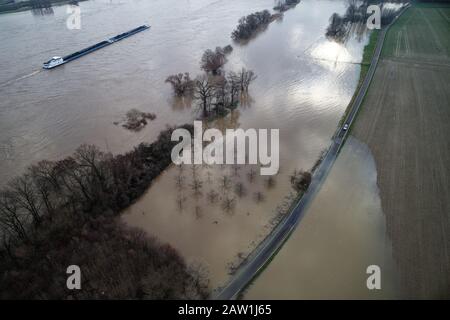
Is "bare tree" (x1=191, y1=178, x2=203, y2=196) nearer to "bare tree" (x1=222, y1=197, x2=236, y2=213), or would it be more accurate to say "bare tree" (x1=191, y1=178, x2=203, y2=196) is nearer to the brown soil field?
"bare tree" (x1=222, y1=197, x2=236, y2=213)

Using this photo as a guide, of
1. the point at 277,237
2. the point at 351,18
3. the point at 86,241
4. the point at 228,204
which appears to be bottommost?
the point at 277,237

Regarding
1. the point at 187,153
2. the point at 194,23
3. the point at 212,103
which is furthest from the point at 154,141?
the point at 194,23

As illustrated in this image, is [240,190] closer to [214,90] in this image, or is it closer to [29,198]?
[29,198]

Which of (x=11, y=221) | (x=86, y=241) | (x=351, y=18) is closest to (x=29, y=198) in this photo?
(x=11, y=221)

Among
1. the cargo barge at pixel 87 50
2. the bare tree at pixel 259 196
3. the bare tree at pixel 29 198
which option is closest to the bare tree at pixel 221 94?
the bare tree at pixel 259 196
